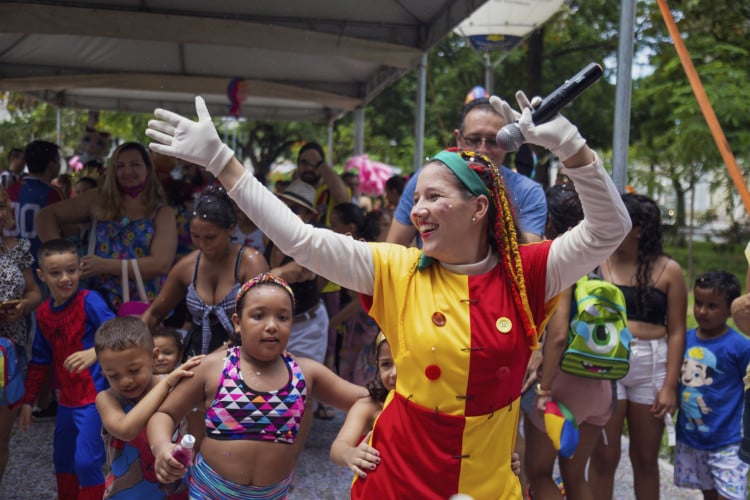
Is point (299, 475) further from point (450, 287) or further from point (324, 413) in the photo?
point (450, 287)

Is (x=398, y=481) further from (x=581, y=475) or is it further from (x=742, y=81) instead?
(x=742, y=81)

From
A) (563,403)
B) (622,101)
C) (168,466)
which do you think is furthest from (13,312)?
(622,101)

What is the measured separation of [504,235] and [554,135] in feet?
1.45

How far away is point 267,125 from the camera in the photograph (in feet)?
90.0

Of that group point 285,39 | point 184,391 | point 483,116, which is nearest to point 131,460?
point 184,391

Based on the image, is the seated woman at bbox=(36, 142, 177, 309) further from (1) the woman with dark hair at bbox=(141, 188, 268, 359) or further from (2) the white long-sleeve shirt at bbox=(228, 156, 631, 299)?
(2) the white long-sleeve shirt at bbox=(228, 156, 631, 299)

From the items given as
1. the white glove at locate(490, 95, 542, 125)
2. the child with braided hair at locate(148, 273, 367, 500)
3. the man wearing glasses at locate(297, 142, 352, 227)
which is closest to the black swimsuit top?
the child with braided hair at locate(148, 273, 367, 500)

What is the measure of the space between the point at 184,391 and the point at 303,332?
76.3 inches

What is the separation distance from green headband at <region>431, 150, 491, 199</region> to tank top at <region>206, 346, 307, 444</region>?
122 centimetres

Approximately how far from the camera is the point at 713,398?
4.35 meters

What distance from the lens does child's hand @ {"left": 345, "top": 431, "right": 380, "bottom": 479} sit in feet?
8.17

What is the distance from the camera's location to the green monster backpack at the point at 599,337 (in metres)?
3.83

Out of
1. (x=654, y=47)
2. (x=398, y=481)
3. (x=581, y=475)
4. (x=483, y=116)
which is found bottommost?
(x=581, y=475)

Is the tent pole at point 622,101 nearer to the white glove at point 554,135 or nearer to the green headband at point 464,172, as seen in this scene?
the green headband at point 464,172
